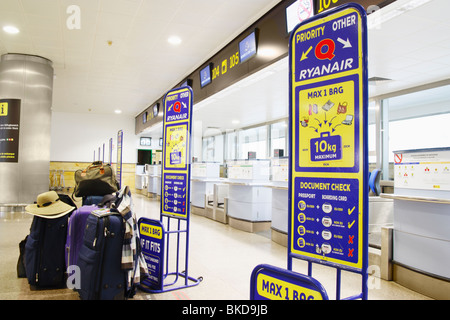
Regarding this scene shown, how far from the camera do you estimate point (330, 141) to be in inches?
61.6

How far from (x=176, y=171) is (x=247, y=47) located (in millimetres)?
2966

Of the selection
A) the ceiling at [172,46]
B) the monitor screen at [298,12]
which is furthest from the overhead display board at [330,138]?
the ceiling at [172,46]

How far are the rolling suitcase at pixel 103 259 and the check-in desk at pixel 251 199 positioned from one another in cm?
388

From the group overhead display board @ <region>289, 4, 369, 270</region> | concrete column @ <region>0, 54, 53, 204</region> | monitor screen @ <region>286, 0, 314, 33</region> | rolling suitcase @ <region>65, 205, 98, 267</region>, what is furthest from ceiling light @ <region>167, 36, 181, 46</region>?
overhead display board @ <region>289, 4, 369, 270</region>

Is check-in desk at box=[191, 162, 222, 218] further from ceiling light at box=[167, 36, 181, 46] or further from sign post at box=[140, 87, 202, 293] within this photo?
sign post at box=[140, 87, 202, 293]

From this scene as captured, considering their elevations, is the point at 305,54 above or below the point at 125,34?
below

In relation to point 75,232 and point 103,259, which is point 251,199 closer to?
point 75,232

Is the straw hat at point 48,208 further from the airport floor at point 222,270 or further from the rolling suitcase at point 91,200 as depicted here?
the airport floor at point 222,270

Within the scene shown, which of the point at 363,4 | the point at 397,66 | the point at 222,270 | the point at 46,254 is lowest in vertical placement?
the point at 222,270

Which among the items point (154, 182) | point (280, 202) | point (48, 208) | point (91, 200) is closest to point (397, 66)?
point (280, 202)

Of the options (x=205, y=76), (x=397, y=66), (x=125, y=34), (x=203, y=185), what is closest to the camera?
(x=125, y=34)

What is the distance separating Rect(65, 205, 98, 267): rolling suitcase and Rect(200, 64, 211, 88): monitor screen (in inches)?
175

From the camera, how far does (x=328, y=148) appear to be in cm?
157

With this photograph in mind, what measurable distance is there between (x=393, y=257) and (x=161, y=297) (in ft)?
7.87
